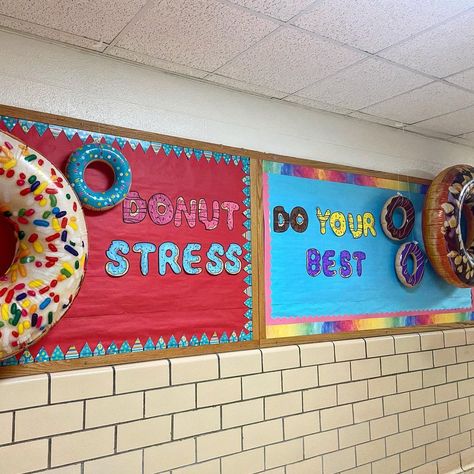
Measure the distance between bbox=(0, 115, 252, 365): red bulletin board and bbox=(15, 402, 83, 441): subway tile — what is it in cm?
19

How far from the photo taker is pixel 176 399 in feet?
7.14

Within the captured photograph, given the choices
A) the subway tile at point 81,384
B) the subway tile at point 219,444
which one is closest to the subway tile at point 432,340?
the subway tile at point 219,444

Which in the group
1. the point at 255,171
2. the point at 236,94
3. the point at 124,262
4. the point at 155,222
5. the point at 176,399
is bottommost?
the point at 176,399

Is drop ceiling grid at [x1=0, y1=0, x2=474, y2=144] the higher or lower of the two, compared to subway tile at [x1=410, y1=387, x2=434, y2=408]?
higher

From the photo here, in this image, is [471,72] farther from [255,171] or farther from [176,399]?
[176,399]

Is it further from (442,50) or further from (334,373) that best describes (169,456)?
(442,50)

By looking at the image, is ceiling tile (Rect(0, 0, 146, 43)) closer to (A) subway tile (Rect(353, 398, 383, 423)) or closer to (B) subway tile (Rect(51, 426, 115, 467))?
(B) subway tile (Rect(51, 426, 115, 467))

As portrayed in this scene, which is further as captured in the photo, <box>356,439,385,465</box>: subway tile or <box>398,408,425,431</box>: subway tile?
<box>398,408,425,431</box>: subway tile

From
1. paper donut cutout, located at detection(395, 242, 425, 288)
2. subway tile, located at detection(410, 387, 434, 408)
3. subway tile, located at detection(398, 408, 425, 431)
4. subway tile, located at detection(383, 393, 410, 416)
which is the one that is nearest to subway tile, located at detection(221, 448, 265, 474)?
subway tile, located at detection(383, 393, 410, 416)

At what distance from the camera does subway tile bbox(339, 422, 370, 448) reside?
8.92ft

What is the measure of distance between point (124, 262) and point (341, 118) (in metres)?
1.64

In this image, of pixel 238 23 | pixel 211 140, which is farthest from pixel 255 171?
pixel 238 23

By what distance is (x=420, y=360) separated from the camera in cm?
315

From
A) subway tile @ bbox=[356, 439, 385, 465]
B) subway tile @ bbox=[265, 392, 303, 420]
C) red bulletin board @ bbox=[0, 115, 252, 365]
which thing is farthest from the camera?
subway tile @ bbox=[356, 439, 385, 465]
